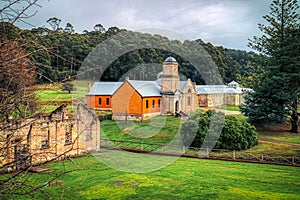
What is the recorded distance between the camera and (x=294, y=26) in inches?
1220

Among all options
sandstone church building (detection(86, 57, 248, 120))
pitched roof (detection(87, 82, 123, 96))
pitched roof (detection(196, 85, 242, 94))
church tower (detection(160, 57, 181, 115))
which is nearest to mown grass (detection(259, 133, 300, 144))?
church tower (detection(160, 57, 181, 115))

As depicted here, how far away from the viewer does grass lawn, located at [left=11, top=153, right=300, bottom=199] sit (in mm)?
12453

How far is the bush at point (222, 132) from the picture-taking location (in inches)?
883

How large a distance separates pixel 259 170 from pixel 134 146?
9453 millimetres

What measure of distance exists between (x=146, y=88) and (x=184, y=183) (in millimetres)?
24602

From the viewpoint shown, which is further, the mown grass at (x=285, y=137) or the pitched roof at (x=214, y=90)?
the pitched roof at (x=214, y=90)

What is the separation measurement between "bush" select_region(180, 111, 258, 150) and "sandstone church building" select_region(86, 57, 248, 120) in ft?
41.6

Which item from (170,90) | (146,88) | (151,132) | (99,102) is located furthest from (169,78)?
(151,132)

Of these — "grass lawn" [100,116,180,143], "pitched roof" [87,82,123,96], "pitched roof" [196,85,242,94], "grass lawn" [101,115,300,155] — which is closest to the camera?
"grass lawn" [101,115,300,155]

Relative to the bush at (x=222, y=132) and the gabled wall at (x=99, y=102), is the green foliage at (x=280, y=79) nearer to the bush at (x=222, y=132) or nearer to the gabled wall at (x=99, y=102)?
the bush at (x=222, y=132)

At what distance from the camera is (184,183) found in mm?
14055

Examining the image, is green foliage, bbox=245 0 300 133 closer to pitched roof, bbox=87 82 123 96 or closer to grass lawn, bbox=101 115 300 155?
grass lawn, bbox=101 115 300 155

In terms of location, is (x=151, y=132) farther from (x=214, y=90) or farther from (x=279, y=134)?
(x=214, y=90)

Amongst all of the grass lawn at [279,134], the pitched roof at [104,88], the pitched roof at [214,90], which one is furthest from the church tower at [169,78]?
the grass lawn at [279,134]
